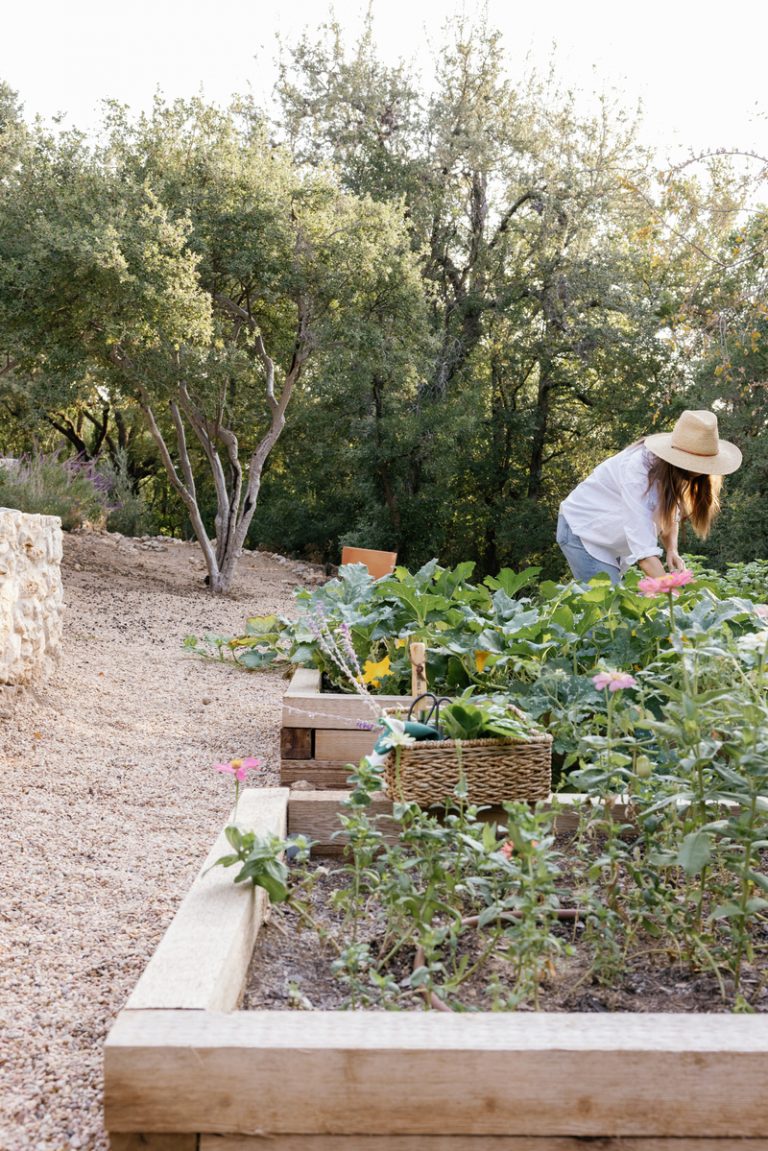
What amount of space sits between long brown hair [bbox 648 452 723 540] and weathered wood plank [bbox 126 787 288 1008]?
2.62 meters

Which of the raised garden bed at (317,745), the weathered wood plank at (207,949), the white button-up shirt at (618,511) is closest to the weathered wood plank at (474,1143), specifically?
the weathered wood plank at (207,949)

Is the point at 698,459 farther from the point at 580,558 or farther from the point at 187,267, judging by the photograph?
the point at 187,267

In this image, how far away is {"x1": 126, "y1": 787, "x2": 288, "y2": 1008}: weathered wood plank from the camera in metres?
1.12

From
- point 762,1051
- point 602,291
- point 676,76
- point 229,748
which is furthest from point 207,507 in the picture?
point 762,1051

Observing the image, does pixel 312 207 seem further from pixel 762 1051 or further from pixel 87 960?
pixel 762 1051

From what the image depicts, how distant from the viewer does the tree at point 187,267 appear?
7961 millimetres

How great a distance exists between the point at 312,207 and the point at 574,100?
19.6 ft

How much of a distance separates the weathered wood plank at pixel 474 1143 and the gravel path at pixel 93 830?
1.57 ft

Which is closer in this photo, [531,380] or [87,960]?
[87,960]

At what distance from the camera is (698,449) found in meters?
3.64

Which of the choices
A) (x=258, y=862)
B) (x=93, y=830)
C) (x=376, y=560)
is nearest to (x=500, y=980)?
(x=258, y=862)

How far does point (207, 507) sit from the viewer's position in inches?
695

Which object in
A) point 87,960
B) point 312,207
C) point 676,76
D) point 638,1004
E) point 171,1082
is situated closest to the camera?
point 171,1082

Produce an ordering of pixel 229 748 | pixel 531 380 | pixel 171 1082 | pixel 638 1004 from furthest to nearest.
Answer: pixel 531 380 → pixel 229 748 → pixel 638 1004 → pixel 171 1082
